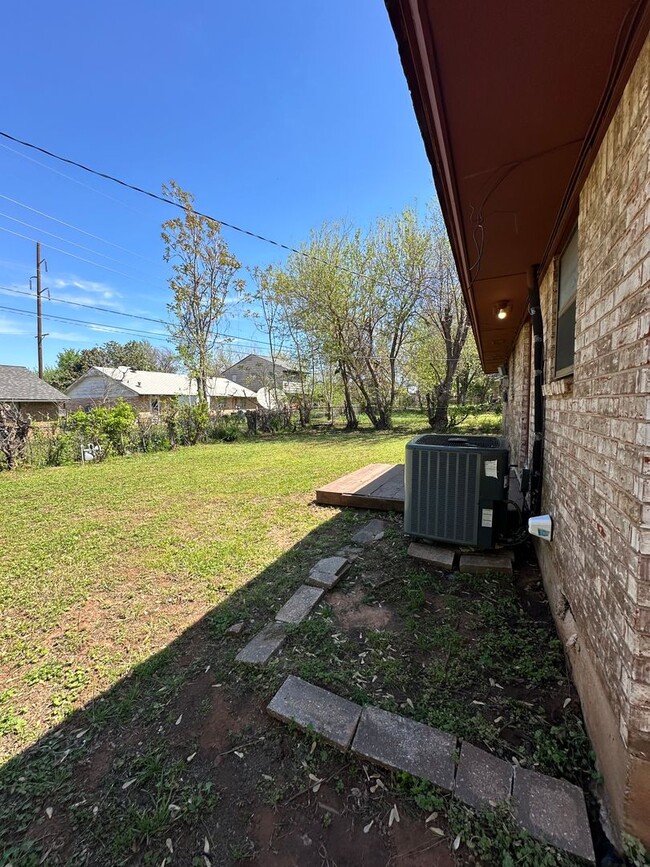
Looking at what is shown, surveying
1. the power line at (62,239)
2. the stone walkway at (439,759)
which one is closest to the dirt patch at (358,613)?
the stone walkway at (439,759)

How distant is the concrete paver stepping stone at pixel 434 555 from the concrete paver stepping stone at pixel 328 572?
0.62 meters

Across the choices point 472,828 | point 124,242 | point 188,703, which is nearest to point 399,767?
point 472,828

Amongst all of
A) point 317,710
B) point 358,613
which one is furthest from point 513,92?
point 358,613

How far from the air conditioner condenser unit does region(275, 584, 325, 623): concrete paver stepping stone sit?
106cm

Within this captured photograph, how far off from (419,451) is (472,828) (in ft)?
7.21

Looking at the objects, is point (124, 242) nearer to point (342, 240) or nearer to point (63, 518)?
point (342, 240)

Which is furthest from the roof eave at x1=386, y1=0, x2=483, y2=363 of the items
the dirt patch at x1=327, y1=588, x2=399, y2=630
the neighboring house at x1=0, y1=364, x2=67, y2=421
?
the neighboring house at x1=0, y1=364, x2=67, y2=421

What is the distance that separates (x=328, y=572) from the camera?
2822 mm

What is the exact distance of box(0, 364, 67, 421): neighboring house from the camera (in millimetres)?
13588

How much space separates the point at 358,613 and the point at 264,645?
66cm

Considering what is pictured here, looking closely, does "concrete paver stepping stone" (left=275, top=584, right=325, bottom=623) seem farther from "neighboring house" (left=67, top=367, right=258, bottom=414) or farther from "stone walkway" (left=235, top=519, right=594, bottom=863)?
"neighboring house" (left=67, top=367, right=258, bottom=414)

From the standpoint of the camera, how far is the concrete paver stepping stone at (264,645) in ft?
6.46

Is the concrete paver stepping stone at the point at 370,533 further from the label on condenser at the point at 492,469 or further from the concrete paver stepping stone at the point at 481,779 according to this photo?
the concrete paver stepping stone at the point at 481,779

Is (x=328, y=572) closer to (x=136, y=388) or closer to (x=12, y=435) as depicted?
(x=12, y=435)
